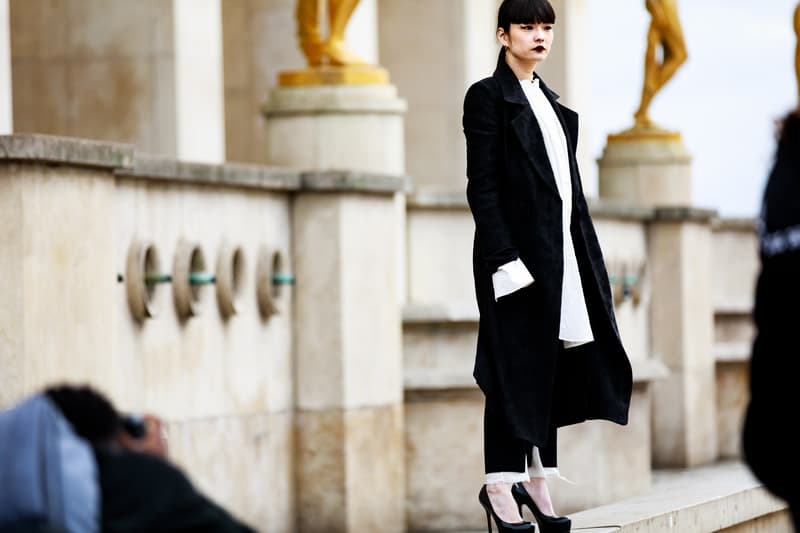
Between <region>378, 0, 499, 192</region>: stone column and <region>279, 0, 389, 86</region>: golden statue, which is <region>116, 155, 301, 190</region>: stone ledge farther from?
<region>378, 0, 499, 192</region>: stone column

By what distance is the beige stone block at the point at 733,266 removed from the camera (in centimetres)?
2230

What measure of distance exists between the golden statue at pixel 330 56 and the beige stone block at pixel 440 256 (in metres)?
1.11

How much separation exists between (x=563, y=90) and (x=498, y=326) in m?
17.1

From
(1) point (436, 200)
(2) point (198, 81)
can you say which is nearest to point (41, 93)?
(2) point (198, 81)

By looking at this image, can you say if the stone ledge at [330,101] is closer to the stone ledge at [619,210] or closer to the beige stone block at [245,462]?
the beige stone block at [245,462]

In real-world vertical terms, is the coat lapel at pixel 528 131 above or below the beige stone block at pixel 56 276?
above

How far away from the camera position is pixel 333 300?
1359 cm

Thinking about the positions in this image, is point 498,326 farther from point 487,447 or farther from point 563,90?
point 563,90

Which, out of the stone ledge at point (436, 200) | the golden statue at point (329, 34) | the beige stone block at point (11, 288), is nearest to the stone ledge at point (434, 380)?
the stone ledge at point (436, 200)

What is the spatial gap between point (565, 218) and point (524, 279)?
0.28 m

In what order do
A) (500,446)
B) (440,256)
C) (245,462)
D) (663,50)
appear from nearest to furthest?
(500,446) < (245,462) < (440,256) < (663,50)

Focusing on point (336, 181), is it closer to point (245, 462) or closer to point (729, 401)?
point (245, 462)

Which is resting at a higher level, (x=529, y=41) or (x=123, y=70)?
(x=123, y=70)

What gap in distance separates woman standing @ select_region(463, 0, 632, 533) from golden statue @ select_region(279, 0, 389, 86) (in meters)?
7.20
